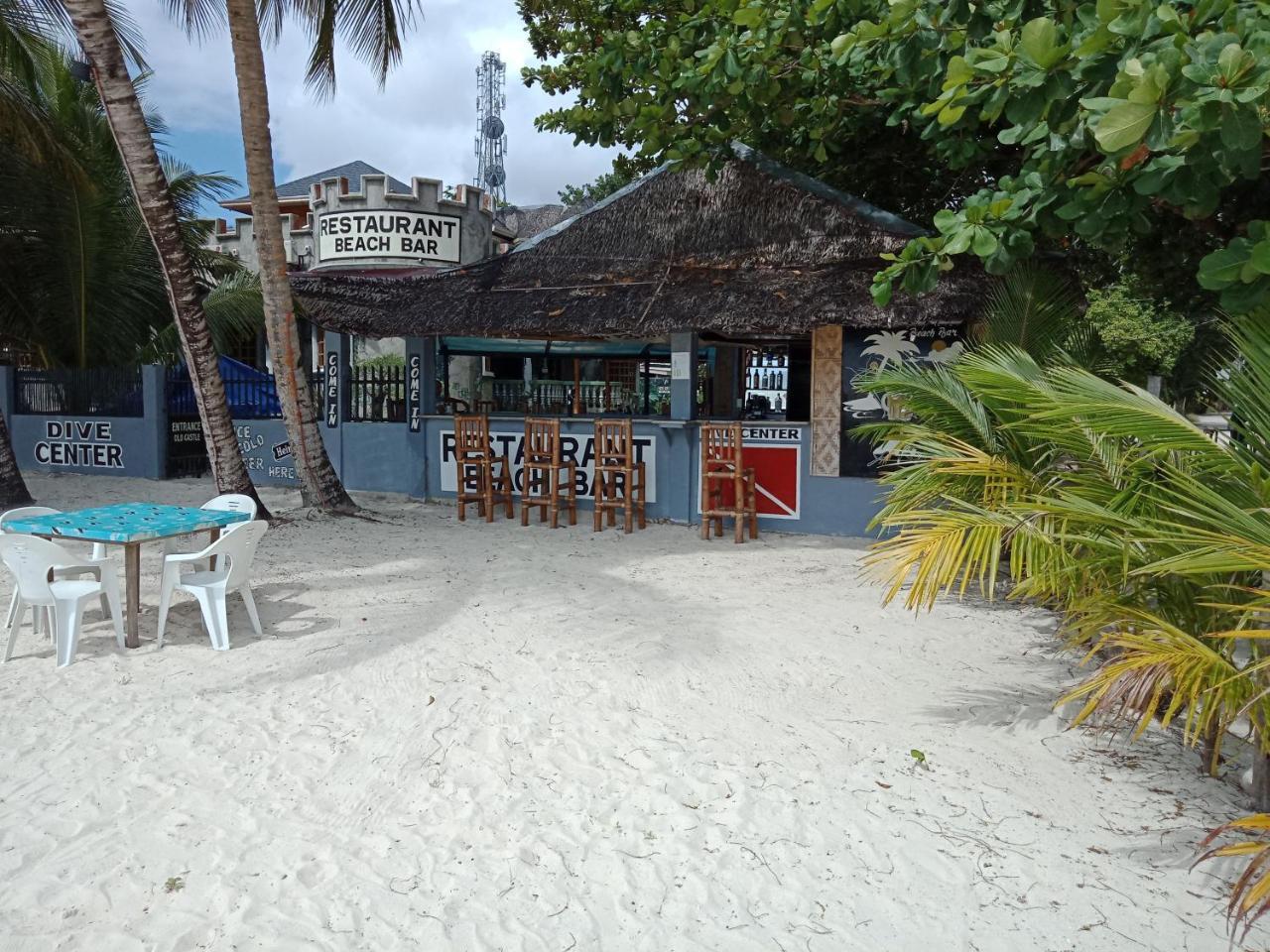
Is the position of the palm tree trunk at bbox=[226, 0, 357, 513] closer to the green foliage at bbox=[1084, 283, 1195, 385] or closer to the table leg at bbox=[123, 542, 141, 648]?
the table leg at bbox=[123, 542, 141, 648]

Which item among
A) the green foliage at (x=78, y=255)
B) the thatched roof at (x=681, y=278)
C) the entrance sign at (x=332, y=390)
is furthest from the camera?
the green foliage at (x=78, y=255)

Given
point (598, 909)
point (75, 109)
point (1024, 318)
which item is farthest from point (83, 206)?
point (598, 909)

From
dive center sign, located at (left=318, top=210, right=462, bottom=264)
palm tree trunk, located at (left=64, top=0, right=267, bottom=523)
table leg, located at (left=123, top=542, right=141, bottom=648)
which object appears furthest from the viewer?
dive center sign, located at (left=318, top=210, right=462, bottom=264)

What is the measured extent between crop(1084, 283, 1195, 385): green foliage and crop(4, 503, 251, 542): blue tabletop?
23.3m

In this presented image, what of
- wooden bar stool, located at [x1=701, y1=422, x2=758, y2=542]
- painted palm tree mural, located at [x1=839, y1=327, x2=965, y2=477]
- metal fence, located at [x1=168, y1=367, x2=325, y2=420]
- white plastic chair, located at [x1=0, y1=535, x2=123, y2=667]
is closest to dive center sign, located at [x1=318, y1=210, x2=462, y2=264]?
metal fence, located at [x1=168, y1=367, x2=325, y2=420]

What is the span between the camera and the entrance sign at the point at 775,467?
10172 millimetres

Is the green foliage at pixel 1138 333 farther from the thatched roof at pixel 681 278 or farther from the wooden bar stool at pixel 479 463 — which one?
the wooden bar stool at pixel 479 463

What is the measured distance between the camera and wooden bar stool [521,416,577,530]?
33.7ft

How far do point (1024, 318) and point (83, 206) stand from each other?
13571mm

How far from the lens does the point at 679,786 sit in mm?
3979

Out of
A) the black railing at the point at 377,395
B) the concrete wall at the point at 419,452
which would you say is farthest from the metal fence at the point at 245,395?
the black railing at the point at 377,395

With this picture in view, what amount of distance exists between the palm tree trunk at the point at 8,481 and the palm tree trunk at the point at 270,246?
3.32 meters

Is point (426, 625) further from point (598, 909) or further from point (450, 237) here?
point (450, 237)

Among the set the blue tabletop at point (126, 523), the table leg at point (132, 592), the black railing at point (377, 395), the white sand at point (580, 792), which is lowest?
the white sand at point (580, 792)
